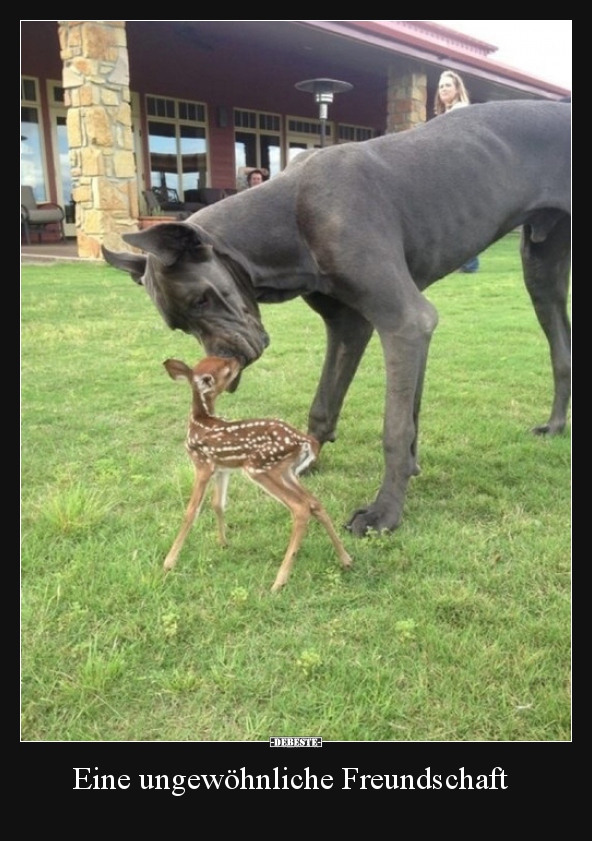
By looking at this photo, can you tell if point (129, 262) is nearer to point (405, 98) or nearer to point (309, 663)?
point (309, 663)

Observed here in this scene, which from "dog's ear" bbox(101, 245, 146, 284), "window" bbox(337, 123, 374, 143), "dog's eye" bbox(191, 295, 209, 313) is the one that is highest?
"window" bbox(337, 123, 374, 143)

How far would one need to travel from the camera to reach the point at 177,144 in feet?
66.0

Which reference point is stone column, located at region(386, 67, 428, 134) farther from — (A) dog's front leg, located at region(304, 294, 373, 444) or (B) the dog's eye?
(B) the dog's eye

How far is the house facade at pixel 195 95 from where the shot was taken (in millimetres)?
11930

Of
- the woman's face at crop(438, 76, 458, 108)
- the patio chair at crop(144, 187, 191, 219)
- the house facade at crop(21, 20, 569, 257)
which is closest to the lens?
the woman's face at crop(438, 76, 458, 108)

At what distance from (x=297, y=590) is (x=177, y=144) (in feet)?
63.8

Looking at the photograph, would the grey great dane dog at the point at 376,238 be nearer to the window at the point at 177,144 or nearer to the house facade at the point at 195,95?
the house facade at the point at 195,95

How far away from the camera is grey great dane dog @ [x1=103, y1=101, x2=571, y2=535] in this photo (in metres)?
3.08

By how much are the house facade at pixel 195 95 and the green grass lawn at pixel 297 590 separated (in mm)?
7998

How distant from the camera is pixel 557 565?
10.2ft

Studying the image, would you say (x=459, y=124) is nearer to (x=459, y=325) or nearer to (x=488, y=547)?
(x=488, y=547)

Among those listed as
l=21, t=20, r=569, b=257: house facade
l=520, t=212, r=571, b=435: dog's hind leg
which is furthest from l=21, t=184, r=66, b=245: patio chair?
l=520, t=212, r=571, b=435: dog's hind leg

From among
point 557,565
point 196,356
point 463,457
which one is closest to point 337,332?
point 463,457

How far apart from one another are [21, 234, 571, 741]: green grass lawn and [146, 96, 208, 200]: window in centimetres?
1582
